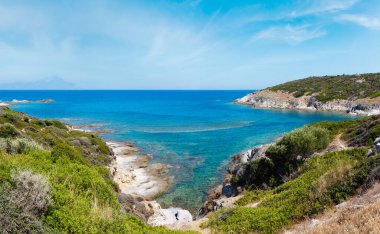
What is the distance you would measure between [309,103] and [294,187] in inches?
4093

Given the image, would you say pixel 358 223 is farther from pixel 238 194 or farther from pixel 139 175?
pixel 139 175

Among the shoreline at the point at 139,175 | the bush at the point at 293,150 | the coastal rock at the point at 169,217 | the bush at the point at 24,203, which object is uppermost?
the bush at the point at 24,203

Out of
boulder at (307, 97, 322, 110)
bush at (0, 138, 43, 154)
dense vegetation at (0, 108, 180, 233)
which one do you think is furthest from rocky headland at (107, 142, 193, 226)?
boulder at (307, 97, 322, 110)

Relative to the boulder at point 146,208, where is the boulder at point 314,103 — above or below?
above

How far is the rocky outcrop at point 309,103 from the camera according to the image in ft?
283

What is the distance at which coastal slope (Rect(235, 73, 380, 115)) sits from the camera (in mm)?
89938

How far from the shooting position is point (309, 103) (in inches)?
4350

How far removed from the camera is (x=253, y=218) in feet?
42.5

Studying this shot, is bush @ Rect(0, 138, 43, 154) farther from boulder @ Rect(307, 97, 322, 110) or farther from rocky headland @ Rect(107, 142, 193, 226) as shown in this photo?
boulder @ Rect(307, 97, 322, 110)

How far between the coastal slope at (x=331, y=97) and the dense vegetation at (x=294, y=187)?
237 feet

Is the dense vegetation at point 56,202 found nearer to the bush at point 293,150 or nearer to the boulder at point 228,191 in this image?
the boulder at point 228,191

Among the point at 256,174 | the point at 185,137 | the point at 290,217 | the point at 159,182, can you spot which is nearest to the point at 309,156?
the point at 256,174

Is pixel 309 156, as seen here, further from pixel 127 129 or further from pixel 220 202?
pixel 127 129

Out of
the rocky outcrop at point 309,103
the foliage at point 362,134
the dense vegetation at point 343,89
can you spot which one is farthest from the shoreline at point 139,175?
the dense vegetation at point 343,89
